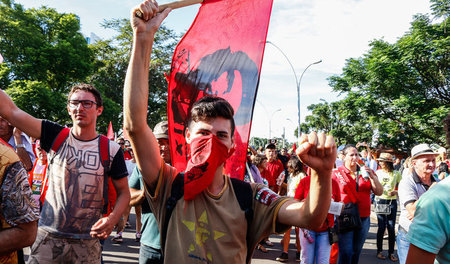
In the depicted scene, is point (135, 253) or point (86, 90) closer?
point (86, 90)

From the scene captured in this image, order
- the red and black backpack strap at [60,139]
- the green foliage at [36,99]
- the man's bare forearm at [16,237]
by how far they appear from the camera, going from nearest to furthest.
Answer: the man's bare forearm at [16,237] < the red and black backpack strap at [60,139] < the green foliage at [36,99]

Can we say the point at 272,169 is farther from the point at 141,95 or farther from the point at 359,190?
the point at 141,95

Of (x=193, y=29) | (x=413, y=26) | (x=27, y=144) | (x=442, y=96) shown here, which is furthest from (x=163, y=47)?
(x=193, y=29)

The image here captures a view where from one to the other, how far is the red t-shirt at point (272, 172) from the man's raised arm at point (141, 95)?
6.95 metres

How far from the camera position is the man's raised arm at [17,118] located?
101 inches

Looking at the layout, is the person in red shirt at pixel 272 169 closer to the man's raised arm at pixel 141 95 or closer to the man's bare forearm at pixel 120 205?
the man's bare forearm at pixel 120 205

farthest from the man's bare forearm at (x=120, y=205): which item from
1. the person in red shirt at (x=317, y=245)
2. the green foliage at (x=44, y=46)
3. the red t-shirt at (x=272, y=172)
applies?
the green foliage at (x=44, y=46)

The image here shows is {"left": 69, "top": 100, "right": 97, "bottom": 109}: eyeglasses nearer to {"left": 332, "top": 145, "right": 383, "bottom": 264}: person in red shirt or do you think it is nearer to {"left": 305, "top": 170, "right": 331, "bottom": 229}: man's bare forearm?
{"left": 305, "top": 170, "right": 331, "bottom": 229}: man's bare forearm

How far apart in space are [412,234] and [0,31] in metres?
28.8

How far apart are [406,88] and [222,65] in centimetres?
2586

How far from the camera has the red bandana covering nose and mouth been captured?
1.69 m

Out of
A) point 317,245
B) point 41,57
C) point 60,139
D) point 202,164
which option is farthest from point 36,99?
point 202,164

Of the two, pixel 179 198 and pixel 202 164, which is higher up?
pixel 202 164

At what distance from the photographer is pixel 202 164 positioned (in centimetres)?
169
